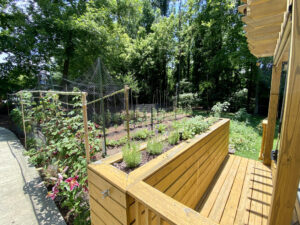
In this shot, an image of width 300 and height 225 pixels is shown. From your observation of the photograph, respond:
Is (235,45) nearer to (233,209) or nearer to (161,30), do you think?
(161,30)

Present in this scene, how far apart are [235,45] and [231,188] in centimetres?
976

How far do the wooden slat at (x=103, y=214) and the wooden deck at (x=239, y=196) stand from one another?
1.20 meters

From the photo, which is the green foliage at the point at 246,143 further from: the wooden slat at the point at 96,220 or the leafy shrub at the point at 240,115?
the wooden slat at the point at 96,220

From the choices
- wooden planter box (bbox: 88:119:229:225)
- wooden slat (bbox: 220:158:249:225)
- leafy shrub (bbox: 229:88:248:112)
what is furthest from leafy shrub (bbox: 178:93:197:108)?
wooden planter box (bbox: 88:119:229:225)

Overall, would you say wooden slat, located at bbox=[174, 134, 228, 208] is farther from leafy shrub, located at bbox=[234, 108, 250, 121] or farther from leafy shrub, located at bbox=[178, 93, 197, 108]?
leafy shrub, located at bbox=[178, 93, 197, 108]

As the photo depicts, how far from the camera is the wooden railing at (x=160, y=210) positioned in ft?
2.41

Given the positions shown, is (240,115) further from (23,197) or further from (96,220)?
(23,197)

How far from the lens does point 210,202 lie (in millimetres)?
1927

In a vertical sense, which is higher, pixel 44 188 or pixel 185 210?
pixel 185 210

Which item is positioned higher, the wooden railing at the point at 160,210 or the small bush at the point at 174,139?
the small bush at the point at 174,139

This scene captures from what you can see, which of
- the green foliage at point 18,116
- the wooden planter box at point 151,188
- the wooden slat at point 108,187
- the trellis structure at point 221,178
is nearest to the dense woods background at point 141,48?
the green foliage at point 18,116

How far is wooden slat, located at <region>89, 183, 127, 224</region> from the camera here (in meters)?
1.00

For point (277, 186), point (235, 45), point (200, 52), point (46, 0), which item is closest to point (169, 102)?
point (200, 52)

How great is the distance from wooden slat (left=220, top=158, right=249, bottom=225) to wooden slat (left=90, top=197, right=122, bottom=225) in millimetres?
1274
